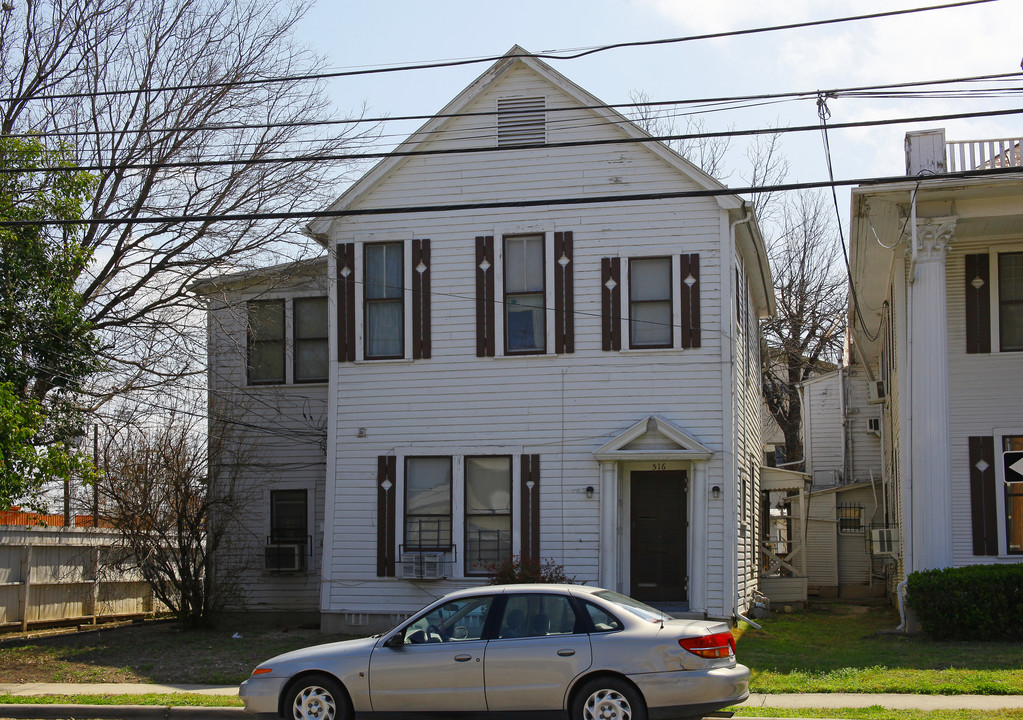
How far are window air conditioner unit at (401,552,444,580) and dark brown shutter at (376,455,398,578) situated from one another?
0.32 metres

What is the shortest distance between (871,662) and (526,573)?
548cm

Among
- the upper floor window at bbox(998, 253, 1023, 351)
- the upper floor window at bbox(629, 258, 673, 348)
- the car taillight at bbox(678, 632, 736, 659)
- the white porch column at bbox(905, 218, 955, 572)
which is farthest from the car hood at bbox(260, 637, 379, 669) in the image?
the upper floor window at bbox(998, 253, 1023, 351)

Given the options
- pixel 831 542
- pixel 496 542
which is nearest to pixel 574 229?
pixel 496 542

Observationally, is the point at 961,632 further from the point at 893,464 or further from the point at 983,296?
the point at 893,464

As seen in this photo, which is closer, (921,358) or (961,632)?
(961,632)

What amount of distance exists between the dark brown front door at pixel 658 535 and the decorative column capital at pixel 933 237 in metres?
5.25

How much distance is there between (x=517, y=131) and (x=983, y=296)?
8480 millimetres

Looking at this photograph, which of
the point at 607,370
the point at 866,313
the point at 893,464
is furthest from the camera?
the point at 866,313

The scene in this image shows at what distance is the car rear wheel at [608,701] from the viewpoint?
9.18m

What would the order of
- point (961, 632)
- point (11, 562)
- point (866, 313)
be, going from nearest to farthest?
point (961, 632) < point (11, 562) < point (866, 313)

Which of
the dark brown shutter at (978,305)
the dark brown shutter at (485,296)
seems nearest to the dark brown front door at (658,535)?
the dark brown shutter at (485,296)

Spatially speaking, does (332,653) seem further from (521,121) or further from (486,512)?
(521,121)

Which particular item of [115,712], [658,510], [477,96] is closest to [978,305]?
[658,510]

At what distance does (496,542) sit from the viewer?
17.9 meters
